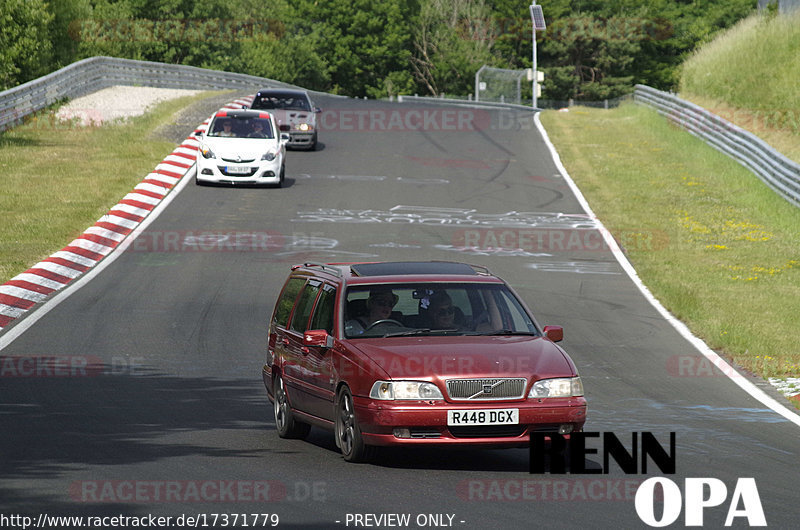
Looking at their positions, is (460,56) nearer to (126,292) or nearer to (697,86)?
(697,86)

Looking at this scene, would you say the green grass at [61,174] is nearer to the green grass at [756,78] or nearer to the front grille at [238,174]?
the front grille at [238,174]

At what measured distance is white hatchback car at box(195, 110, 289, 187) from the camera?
30125mm

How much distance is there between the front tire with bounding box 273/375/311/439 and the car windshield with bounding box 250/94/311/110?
26.7 metres

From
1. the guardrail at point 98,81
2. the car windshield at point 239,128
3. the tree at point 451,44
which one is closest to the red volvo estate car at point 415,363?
the car windshield at point 239,128

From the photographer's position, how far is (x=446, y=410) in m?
9.07

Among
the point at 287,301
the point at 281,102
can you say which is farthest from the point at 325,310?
the point at 281,102

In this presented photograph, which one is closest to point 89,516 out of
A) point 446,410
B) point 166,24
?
point 446,410

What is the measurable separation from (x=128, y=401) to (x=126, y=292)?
7.25m

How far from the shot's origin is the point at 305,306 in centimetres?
1100

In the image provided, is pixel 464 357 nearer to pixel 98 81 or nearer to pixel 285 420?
pixel 285 420

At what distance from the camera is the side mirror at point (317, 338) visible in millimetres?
9922

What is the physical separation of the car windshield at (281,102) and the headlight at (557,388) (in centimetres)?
2861

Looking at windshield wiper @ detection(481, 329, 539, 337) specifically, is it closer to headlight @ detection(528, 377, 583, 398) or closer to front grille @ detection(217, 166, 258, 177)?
headlight @ detection(528, 377, 583, 398)

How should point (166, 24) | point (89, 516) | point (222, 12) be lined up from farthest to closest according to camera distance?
1. point (222, 12)
2. point (166, 24)
3. point (89, 516)
